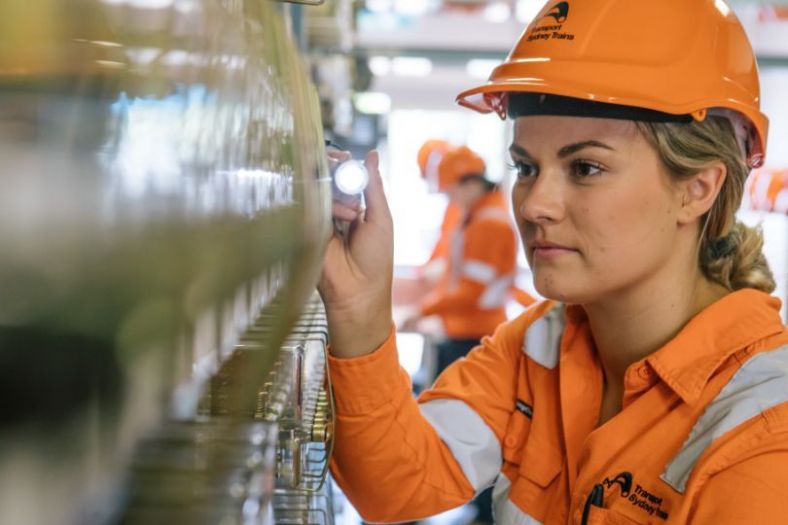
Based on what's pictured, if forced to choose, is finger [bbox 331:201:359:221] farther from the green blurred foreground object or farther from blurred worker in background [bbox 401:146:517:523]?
blurred worker in background [bbox 401:146:517:523]

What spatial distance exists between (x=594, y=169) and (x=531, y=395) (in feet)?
1.59

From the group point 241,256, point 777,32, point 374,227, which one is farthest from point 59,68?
point 777,32

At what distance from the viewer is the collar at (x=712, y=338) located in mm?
1250

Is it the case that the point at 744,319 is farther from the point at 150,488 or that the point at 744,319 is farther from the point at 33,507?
the point at 33,507

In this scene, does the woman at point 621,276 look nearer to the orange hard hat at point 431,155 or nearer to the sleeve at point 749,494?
the sleeve at point 749,494

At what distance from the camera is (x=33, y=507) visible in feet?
0.74

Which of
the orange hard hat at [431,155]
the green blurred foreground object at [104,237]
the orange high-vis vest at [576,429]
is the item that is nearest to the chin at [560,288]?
the orange high-vis vest at [576,429]

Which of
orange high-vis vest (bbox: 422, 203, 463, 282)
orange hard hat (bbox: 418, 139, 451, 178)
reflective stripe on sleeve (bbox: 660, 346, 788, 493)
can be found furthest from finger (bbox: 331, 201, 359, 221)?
orange hard hat (bbox: 418, 139, 451, 178)

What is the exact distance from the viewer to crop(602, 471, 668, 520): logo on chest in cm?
122

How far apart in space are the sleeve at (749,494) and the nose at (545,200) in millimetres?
436

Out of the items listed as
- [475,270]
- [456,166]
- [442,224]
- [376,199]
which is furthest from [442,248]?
[376,199]

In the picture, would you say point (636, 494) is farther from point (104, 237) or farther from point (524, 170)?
point (104, 237)

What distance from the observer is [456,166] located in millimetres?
5266

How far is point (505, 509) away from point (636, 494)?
0.35m
